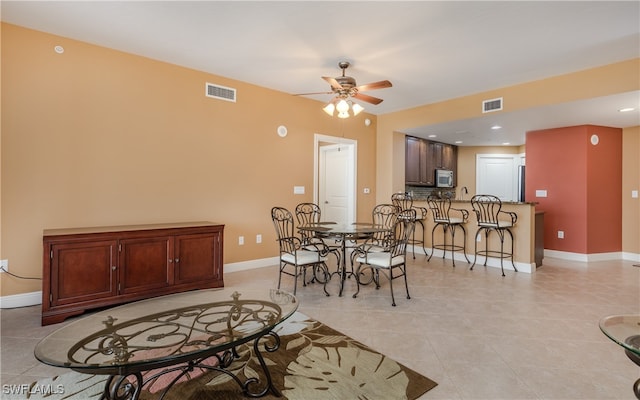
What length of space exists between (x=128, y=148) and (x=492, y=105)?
5.12m

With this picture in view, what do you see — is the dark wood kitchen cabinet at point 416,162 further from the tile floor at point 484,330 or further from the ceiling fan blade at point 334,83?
the ceiling fan blade at point 334,83

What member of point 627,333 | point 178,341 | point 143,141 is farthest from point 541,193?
point 143,141

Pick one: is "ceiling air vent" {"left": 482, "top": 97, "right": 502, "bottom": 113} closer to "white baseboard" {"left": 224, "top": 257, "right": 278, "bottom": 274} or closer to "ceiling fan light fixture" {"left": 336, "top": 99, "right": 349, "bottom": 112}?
"ceiling fan light fixture" {"left": 336, "top": 99, "right": 349, "bottom": 112}

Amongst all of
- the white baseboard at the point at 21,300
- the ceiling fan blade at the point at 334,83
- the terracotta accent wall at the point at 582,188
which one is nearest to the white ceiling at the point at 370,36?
the ceiling fan blade at the point at 334,83

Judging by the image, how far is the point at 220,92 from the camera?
4.23 meters

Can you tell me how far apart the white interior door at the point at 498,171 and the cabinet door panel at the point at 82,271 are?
8412 mm

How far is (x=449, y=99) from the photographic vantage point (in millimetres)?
5129

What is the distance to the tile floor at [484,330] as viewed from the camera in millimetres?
1892

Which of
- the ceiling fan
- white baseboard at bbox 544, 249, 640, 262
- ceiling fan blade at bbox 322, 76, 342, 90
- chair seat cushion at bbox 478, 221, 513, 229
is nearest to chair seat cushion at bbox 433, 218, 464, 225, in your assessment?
chair seat cushion at bbox 478, 221, 513, 229

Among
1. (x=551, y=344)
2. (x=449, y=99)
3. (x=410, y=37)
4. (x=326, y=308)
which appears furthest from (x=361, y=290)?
(x=449, y=99)

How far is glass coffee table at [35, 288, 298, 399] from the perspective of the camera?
1.38 m

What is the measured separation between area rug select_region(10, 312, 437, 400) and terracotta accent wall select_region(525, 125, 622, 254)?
5.41 m

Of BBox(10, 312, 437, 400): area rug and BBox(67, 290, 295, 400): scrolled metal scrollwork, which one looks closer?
BBox(67, 290, 295, 400): scrolled metal scrollwork

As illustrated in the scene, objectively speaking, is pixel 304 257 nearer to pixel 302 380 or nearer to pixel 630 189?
pixel 302 380
